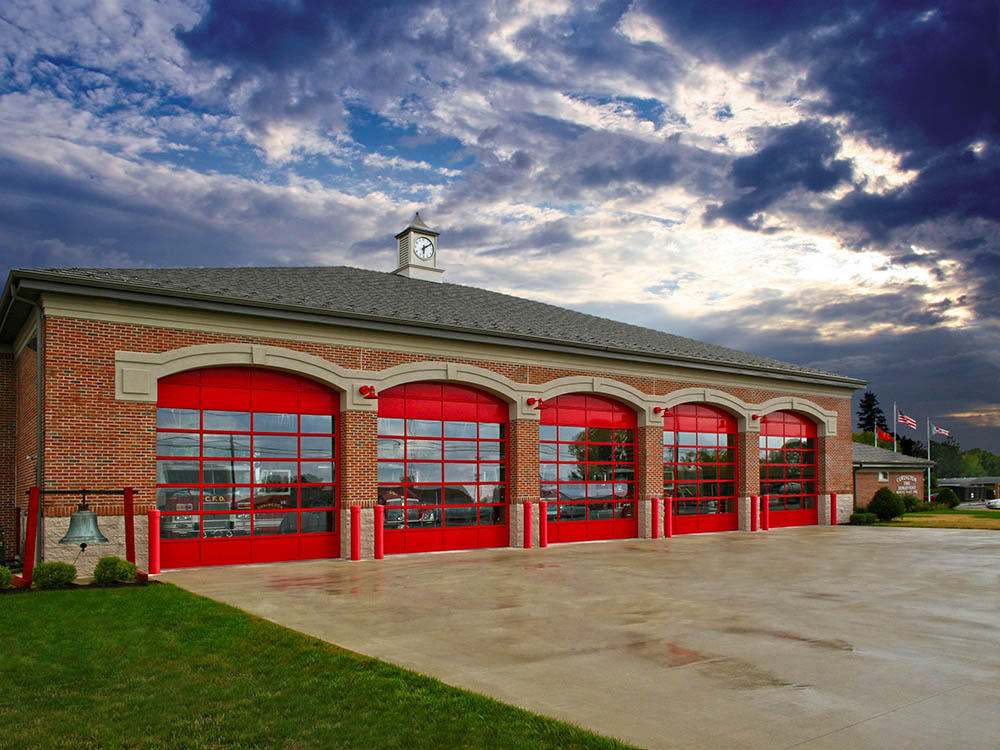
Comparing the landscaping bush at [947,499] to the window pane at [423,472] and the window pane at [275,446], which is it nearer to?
the window pane at [423,472]

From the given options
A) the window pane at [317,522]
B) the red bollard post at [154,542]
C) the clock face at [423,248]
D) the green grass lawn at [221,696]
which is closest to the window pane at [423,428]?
the window pane at [317,522]

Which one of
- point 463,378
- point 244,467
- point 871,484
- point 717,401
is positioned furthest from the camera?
point 871,484

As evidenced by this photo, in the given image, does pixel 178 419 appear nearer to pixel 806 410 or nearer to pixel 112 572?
pixel 112 572

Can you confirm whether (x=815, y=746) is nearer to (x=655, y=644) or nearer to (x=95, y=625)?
(x=655, y=644)

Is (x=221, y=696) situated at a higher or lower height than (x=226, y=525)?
lower

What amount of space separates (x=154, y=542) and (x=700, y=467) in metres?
19.5

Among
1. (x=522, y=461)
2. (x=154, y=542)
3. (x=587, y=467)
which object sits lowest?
(x=154, y=542)

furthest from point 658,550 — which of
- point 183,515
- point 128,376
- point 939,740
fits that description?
point 939,740

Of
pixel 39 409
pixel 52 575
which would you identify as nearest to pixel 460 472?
pixel 39 409

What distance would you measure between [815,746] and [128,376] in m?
15.9

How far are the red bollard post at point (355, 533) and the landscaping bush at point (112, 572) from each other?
631 centimetres

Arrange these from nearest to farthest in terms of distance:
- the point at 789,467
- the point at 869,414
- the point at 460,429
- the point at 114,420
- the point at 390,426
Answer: the point at 114,420 → the point at 390,426 → the point at 460,429 → the point at 789,467 → the point at 869,414

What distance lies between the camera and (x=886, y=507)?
36469 millimetres

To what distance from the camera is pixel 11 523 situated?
2145cm
